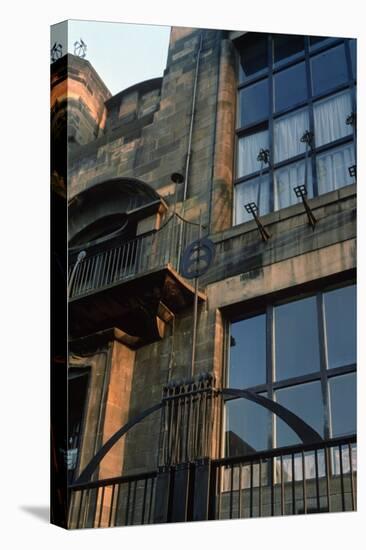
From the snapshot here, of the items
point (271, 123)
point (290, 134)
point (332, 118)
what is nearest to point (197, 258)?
point (290, 134)

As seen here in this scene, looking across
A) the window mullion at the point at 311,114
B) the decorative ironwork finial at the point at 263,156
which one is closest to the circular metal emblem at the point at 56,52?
the decorative ironwork finial at the point at 263,156

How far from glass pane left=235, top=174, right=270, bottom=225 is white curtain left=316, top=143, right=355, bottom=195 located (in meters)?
0.72

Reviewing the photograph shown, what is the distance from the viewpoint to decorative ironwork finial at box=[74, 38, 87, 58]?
365 inches

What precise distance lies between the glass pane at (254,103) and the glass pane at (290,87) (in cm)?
17

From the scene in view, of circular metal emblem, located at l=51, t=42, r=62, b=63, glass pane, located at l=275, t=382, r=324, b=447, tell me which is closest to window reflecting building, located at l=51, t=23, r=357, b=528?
glass pane, located at l=275, t=382, r=324, b=447

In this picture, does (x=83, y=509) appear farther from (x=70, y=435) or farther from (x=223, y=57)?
(x=223, y=57)

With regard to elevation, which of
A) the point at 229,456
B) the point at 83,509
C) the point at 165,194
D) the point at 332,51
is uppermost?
the point at 332,51

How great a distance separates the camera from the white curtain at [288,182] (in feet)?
34.1

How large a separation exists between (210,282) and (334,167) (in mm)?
2160

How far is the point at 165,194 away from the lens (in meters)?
10.8

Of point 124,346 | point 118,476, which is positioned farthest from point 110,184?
point 118,476

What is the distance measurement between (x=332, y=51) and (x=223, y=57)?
1633mm

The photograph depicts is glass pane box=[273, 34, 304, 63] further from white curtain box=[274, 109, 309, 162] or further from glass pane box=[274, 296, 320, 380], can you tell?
glass pane box=[274, 296, 320, 380]

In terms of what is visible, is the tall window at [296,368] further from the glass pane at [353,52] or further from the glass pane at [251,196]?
the glass pane at [353,52]
